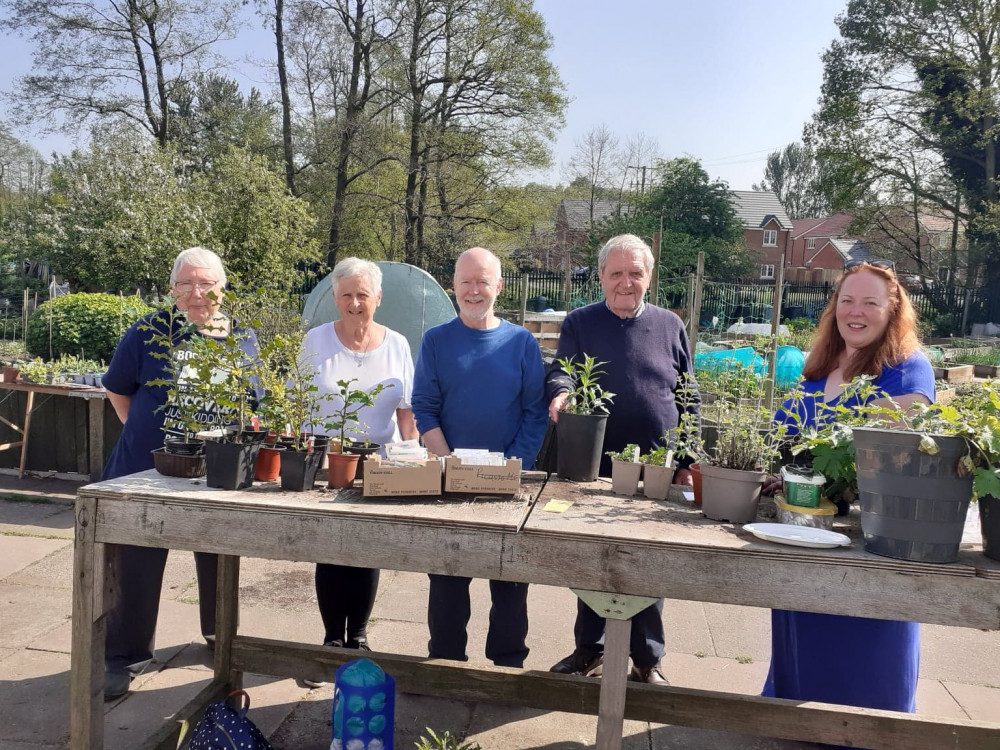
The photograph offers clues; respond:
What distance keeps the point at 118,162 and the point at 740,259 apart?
17754mm

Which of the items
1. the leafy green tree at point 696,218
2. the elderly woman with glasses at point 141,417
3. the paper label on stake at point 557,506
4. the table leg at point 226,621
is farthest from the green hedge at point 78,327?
the leafy green tree at point 696,218

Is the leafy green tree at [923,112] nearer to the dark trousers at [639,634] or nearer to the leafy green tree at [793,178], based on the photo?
the dark trousers at [639,634]

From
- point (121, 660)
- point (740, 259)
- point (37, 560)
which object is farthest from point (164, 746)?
point (740, 259)

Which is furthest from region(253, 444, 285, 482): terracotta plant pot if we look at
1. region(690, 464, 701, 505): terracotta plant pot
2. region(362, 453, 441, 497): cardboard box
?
region(690, 464, 701, 505): terracotta plant pot

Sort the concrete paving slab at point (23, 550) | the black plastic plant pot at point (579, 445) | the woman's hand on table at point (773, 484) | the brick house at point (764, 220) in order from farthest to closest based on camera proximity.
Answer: the brick house at point (764, 220) → the concrete paving slab at point (23, 550) → the black plastic plant pot at point (579, 445) → the woman's hand on table at point (773, 484)

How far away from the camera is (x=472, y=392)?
2.81 m

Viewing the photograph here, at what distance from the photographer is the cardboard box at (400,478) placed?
2031mm

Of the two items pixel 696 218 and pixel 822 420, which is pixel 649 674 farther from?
pixel 696 218

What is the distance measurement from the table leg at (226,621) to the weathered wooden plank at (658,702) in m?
0.06

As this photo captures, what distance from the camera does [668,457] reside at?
2229mm

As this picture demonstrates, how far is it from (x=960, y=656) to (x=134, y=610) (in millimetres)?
3465

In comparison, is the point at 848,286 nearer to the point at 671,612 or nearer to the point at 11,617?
the point at 671,612

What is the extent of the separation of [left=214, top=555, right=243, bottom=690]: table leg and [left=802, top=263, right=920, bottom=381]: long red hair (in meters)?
2.07

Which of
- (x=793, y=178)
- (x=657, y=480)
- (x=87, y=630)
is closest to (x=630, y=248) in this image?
(x=657, y=480)
